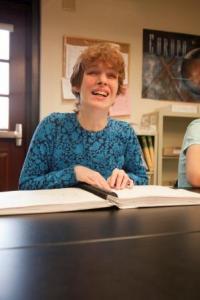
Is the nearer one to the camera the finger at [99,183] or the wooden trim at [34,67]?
the finger at [99,183]

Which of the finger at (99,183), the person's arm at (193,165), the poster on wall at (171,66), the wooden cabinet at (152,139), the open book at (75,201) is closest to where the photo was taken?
the open book at (75,201)

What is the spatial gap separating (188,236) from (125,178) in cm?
45

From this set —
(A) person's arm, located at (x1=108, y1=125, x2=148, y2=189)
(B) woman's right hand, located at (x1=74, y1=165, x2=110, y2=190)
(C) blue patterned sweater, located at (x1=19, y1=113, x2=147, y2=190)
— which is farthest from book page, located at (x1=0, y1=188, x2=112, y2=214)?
(A) person's arm, located at (x1=108, y1=125, x2=148, y2=189)

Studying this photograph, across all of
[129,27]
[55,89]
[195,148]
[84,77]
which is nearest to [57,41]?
[55,89]

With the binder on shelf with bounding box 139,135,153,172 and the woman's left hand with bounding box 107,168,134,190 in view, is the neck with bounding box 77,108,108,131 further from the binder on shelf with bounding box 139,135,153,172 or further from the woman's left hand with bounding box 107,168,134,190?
the binder on shelf with bounding box 139,135,153,172

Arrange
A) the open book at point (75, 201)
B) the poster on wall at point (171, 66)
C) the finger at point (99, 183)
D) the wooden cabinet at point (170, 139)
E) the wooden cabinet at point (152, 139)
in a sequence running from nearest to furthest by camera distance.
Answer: the open book at point (75, 201), the finger at point (99, 183), the wooden cabinet at point (152, 139), the wooden cabinet at point (170, 139), the poster on wall at point (171, 66)

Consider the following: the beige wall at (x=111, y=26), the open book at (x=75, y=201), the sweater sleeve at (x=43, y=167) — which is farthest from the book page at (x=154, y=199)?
the beige wall at (x=111, y=26)

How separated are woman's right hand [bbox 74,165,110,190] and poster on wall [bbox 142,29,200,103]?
60.1 inches

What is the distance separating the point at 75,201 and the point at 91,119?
57 cm

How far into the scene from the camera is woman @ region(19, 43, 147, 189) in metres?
1.13

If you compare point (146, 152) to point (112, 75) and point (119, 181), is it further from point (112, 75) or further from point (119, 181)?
point (119, 181)

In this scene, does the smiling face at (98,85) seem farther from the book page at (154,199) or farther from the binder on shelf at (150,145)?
the binder on shelf at (150,145)

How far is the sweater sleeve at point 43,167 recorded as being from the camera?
3.28 ft

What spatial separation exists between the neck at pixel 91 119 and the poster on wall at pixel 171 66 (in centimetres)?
122
